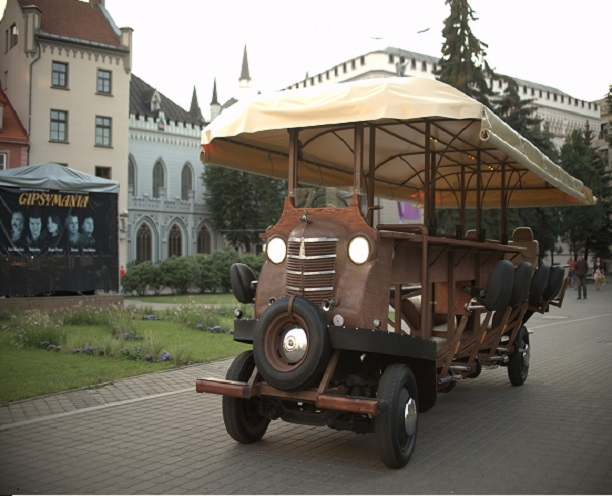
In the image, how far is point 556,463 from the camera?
6.14 metres

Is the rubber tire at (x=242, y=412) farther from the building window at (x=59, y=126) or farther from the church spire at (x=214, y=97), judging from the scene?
the church spire at (x=214, y=97)

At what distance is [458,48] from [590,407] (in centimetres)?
3281

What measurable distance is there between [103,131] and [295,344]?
42.8 m

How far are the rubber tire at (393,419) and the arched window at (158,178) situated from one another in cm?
6171

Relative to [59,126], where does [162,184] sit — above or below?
below

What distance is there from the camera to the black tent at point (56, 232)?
66.3ft

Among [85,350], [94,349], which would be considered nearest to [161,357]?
[94,349]

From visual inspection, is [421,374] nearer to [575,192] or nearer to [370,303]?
[370,303]

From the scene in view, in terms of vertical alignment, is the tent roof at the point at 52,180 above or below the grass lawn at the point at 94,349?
above

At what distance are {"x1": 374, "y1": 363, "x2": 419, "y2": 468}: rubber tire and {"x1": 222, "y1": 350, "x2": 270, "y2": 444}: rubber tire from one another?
1344 millimetres

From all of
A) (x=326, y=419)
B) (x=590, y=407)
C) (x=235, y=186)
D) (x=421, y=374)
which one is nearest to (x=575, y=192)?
(x=590, y=407)

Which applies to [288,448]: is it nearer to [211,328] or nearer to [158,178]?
[211,328]

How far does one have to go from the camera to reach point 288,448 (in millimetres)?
6637

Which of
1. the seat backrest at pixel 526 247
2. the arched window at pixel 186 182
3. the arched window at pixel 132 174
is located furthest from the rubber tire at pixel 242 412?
the arched window at pixel 186 182
